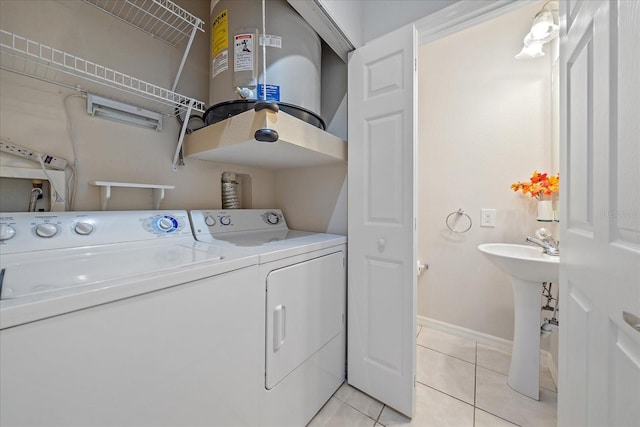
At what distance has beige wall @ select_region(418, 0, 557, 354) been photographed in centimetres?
183

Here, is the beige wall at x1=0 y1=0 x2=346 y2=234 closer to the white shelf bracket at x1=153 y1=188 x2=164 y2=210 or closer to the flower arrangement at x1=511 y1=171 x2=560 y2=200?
the white shelf bracket at x1=153 y1=188 x2=164 y2=210

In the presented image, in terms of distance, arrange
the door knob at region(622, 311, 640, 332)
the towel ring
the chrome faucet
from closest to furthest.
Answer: the door knob at region(622, 311, 640, 332) < the chrome faucet < the towel ring

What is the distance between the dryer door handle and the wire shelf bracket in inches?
55.5

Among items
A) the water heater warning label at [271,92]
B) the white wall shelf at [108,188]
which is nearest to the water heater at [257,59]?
the water heater warning label at [271,92]

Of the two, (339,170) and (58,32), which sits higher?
(58,32)

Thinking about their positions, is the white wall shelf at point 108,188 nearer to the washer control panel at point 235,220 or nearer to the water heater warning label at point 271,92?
the washer control panel at point 235,220

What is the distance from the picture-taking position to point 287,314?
43.3 inches

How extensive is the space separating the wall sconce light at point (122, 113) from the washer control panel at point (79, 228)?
517 millimetres

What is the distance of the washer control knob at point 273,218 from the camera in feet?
5.91

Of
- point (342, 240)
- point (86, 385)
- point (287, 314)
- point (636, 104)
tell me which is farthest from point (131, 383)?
point (636, 104)

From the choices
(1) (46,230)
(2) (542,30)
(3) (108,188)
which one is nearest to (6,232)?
(1) (46,230)

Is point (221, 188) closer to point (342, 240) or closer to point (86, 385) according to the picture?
point (342, 240)

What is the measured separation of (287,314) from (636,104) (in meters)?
1.24

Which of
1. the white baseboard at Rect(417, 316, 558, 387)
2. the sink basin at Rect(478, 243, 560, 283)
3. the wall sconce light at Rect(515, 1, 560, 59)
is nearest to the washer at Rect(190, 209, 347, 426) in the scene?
the sink basin at Rect(478, 243, 560, 283)
